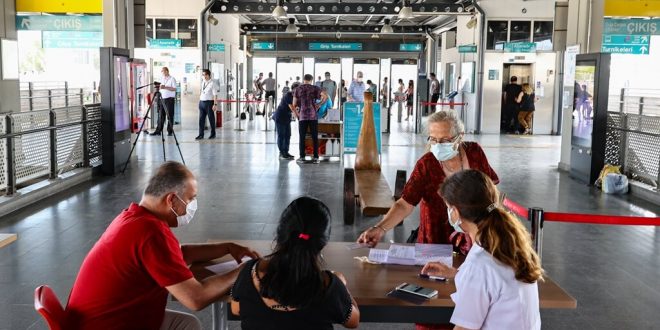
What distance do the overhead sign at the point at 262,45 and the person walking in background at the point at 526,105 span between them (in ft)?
49.5

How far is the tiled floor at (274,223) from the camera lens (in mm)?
4719

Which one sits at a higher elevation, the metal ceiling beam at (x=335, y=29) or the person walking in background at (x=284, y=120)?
the metal ceiling beam at (x=335, y=29)

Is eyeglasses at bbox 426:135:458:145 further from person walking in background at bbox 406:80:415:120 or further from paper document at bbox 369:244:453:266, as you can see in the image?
person walking in background at bbox 406:80:415:120

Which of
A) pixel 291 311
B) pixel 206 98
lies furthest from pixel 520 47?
pixel 291 311

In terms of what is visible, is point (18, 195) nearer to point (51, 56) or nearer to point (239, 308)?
point (239, 308)

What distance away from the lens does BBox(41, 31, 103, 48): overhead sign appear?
58.4 feet

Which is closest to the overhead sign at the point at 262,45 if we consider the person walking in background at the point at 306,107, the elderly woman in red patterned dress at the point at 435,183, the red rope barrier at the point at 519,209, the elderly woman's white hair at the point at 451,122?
the person walking in background at the point at 306,107

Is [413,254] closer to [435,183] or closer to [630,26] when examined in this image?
[435,183]

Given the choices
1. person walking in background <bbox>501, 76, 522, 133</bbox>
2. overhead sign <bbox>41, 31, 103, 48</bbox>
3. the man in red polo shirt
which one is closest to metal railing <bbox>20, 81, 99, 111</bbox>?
overhead sign <bbox>41, 31, 103, 48</bbox>

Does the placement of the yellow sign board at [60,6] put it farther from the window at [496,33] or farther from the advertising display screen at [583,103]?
the window at [496,33]

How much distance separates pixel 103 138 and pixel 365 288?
8.32 meters

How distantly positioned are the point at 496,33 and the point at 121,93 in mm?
11869

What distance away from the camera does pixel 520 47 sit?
18.6 meters

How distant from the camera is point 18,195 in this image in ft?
25.2
